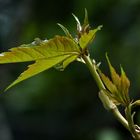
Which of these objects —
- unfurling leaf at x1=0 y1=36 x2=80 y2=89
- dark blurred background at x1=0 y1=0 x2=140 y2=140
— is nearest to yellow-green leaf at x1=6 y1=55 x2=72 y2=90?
unfurling leaf at x1=0 y1=36 x2=80 y2=89

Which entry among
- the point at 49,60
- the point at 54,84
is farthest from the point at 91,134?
the point at 49,60

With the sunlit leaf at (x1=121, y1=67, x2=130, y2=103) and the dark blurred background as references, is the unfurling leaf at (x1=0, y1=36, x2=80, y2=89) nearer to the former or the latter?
the sunlit leaf at (x1=121, y1=67, x2=130, y2=103)

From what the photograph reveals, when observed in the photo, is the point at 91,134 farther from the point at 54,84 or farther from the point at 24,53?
the point at 24,53

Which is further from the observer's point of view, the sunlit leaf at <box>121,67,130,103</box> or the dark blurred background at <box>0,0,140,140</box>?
the dark blurred background at <box>0,0,140,140</box>

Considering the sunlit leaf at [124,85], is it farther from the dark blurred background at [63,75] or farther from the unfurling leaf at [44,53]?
the dark blurred background at [63,75]

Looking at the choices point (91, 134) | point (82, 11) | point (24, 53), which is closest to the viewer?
point (24, 53)

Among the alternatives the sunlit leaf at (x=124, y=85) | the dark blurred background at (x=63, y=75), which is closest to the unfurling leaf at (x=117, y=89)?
the sunlit leaf at (x=124, y=85)
